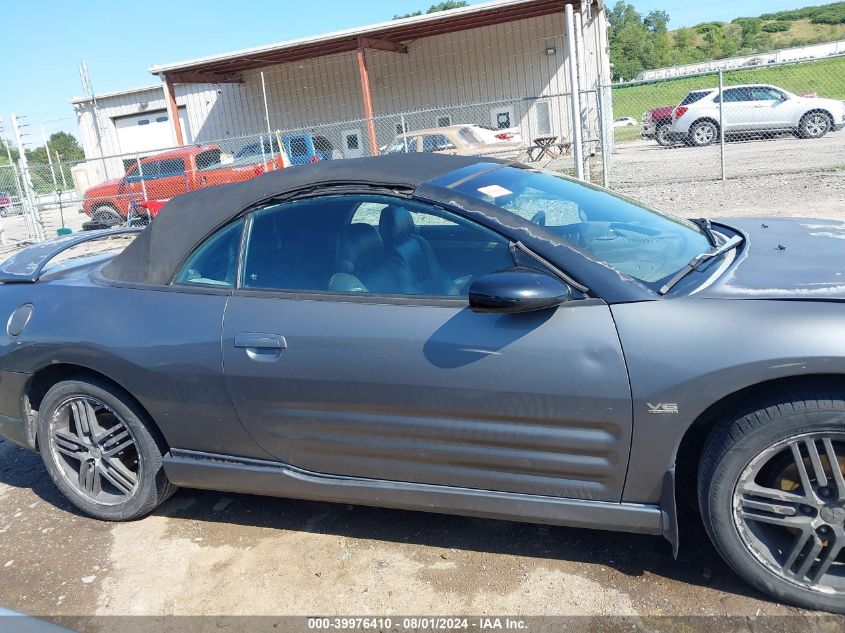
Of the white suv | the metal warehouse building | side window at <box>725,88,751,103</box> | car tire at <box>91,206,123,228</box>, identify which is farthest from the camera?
the metal warehouse building

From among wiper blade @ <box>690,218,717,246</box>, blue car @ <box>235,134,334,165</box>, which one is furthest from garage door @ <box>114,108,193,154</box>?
wiper blade @ <box>690,218,717,246</box>

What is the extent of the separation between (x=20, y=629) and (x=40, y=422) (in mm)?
2012

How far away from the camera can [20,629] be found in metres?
1.56

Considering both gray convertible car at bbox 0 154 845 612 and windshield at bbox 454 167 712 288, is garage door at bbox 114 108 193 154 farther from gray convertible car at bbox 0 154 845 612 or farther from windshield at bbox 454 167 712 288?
windshield at bbox 454 167 712 288

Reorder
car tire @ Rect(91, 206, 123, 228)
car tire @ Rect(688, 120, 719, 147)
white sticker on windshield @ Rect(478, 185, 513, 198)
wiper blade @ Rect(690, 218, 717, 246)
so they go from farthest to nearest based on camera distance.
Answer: car tire @ Rect(688, 120, 719, 147) < car tire @ Rect(91, 206, 123, 228) < wiper blade @ Rect(690, 218, 717, 246) < white sticker on windshield @ Rect(478, 185, 513, 198)

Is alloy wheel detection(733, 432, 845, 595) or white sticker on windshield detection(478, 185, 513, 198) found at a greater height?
white sticker on windshield detection(478, 185, 513, 198)

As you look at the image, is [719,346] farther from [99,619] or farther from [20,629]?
[99,619]

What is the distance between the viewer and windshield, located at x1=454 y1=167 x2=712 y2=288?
2.68 meters

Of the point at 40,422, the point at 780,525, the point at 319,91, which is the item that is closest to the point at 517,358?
the point at 780,525

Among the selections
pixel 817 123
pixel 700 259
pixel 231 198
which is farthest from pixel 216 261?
pixel 817 123

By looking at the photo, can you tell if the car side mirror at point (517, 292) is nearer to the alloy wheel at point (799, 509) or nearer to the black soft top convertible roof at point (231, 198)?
the black soft top convertible roof at point (231, 198)

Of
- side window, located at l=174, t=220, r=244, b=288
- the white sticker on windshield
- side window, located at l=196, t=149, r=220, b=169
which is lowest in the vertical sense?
side window, located at l=174, t=220, r=244, b=288

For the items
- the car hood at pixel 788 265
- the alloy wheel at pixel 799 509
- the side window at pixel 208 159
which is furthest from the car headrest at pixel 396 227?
the side window at pixel 208 159

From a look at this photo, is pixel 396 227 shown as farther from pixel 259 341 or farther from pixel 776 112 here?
pixel 776 112
